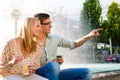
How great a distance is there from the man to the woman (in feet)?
0.27

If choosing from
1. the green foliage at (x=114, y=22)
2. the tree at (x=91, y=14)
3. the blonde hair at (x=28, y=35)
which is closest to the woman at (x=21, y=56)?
the blonde hair at (x=28, y=35)

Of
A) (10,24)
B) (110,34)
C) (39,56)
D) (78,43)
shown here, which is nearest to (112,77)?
(78,43)

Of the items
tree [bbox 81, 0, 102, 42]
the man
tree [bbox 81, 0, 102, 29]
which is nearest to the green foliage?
tree [bbox 81, 0, 102, 42]

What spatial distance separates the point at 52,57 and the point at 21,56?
1.35 ft

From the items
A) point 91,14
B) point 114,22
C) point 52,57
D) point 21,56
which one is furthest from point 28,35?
point 114,22

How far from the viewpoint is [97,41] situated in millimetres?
24625

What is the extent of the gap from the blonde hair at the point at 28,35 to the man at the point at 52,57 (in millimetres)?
167

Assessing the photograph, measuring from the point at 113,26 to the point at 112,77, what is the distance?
2049cm

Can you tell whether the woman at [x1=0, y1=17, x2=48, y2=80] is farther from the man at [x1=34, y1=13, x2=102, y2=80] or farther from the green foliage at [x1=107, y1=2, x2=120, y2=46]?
the green foliage at [x1=107, y1=2, x2=120, y2=46]

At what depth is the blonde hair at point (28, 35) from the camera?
226 cm

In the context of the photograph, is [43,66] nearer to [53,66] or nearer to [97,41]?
[53,66]

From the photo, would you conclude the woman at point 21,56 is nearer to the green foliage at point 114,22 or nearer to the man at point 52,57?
the man at point 52,57

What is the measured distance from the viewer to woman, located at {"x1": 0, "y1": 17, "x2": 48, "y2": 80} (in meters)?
2.22

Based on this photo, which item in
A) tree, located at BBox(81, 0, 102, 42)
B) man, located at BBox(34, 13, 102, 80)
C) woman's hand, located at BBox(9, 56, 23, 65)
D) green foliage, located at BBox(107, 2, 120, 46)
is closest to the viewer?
woman's hand, located at BBox(9, 56, 23, 65)
